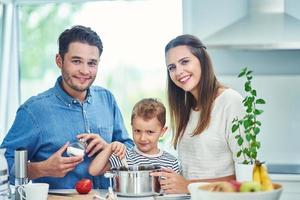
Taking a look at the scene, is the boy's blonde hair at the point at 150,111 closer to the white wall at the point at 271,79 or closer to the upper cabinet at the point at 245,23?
the upper cabinet at the point at 245,23

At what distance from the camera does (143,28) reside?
13.3ft

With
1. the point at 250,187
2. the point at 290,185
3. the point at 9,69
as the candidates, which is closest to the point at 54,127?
the point at 250,187

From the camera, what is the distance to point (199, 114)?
218cm

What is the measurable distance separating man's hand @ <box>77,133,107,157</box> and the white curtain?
201 centimetres

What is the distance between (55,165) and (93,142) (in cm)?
21

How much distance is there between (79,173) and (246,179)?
859 mm

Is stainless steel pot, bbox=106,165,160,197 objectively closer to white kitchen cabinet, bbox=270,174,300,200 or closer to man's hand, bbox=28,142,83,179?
man's hand, bbox=28,142,83,179

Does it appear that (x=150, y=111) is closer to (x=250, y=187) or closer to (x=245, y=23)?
(x=250, y=187)

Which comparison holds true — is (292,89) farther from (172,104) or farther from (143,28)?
(172,104)

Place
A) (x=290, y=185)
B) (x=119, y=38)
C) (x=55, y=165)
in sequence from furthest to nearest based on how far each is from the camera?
(x=119, y=38) < (x=290, y=185) < (x=55, y=165)

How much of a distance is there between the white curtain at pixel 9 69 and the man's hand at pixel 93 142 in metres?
2.01

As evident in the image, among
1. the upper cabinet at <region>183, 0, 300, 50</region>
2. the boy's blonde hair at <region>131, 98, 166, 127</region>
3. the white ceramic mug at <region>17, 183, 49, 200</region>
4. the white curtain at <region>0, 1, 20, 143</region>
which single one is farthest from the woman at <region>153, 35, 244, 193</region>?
the white curtain at <region>0, 1, 20, 143</region>

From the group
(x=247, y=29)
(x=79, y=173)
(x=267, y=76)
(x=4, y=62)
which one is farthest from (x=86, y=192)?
(x=4, y=62)

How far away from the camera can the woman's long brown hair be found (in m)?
2.15
